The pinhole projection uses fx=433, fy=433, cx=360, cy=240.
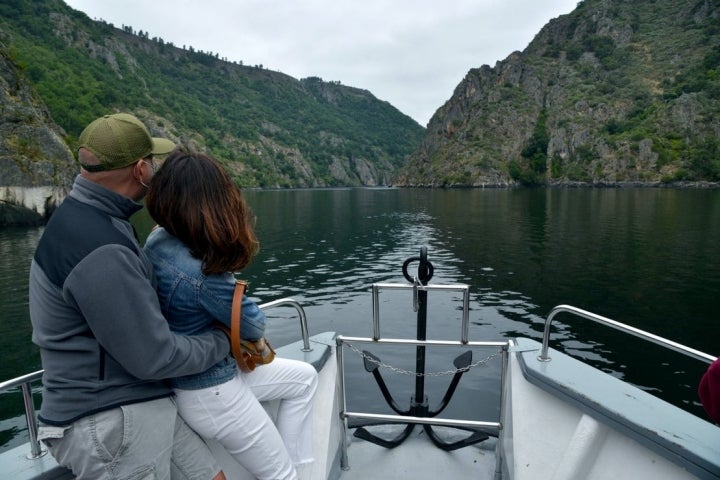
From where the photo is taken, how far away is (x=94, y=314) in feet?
4.82

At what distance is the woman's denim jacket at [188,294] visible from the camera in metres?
1.85

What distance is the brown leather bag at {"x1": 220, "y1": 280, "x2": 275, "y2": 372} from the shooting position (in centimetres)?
190

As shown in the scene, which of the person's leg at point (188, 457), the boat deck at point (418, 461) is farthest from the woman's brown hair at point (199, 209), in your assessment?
the boat deck at point (418, 461)

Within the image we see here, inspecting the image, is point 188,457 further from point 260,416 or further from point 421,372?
point 421,372

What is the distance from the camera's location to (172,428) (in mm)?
1810

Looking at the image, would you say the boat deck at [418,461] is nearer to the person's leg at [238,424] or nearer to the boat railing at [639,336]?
the boat railing at [639,336]

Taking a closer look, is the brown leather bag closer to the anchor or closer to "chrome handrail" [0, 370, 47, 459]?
"chrome handrail" [0, 370, 47, 459]

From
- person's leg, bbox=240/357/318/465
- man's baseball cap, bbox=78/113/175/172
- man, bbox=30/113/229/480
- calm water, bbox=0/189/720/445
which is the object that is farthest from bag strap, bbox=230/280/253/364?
calm water, bbox=0/189/720/445

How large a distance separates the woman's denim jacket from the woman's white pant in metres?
0.10

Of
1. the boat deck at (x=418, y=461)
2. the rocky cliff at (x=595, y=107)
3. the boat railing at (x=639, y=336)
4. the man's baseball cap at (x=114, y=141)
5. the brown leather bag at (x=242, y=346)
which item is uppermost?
the rocky cliff at (x=595, y=107)

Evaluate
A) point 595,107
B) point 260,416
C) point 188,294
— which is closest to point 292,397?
point 260,416

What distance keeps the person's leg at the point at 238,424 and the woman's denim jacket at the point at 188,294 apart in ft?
0.23

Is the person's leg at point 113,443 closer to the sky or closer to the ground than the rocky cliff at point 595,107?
closer to the ground

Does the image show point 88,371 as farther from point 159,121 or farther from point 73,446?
point 159,121
